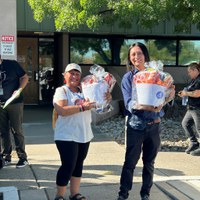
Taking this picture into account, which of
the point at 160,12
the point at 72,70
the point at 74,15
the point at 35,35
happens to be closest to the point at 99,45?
the point at 35,35

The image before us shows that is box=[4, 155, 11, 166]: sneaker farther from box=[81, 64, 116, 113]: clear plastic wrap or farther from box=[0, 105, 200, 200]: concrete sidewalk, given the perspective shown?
box=[81, 64, 116, 113]: clear plastic wrap

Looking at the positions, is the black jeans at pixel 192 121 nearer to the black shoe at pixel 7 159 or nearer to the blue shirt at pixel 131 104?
the blue shirt at pixel 131 104

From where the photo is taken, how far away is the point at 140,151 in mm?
4332

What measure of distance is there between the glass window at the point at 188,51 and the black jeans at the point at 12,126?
31.5 ft

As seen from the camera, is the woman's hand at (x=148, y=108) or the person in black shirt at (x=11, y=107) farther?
the person in black shirt at (x=11, y=107)

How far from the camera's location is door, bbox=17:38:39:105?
14.2 metres

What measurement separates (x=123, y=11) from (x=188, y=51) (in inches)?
283

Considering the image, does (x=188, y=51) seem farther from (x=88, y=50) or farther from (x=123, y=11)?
(x=123, y=11)

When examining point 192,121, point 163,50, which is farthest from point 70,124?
point 163,50

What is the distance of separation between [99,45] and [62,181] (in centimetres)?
1004

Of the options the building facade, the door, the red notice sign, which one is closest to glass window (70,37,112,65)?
the building facade

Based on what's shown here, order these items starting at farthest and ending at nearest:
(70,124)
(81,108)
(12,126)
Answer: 1. (12,126)
2. (70,124)
3. (81,108)

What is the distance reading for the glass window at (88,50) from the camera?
538 inches

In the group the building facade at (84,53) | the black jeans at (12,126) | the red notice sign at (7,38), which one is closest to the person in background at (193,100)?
the black jeans at (12,126)
